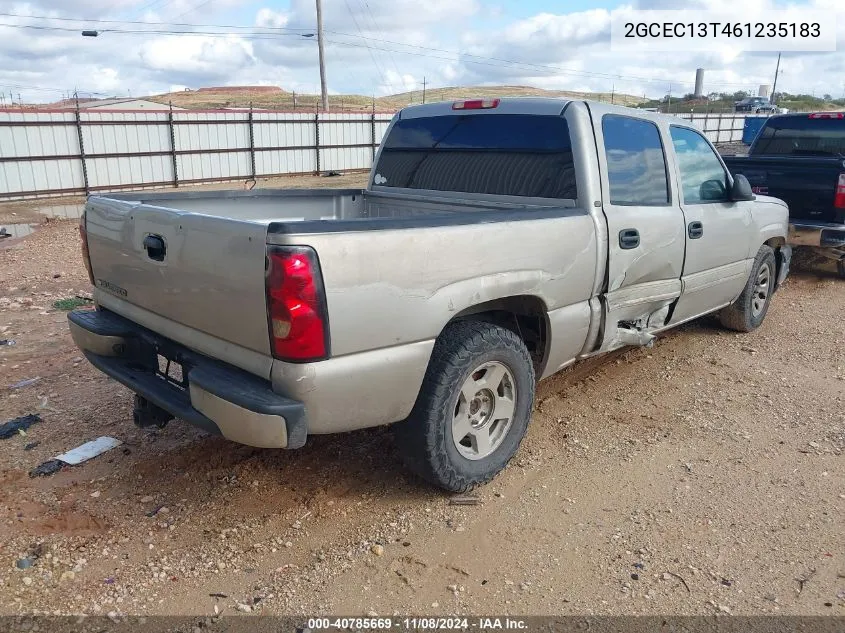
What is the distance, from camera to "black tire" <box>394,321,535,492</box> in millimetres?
3021

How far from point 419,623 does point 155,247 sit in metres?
1.96

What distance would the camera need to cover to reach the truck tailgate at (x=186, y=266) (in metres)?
2.61

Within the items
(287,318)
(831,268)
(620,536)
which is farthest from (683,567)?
(831,268)

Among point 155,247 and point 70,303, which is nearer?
point 155,247

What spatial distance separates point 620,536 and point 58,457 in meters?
2.98

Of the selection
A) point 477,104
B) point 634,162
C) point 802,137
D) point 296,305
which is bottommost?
point 296,305

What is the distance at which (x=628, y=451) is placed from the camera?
3879 millimetres

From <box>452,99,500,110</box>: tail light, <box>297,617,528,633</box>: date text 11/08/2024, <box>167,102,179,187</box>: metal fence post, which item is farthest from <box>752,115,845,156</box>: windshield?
<box>167,102,179,187</box>: metal fence post

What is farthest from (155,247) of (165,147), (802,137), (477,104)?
(165,147)

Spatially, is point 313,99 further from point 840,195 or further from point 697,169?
point 697,169

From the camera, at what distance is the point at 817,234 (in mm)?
7406

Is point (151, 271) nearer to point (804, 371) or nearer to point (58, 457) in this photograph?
point (58, 457)

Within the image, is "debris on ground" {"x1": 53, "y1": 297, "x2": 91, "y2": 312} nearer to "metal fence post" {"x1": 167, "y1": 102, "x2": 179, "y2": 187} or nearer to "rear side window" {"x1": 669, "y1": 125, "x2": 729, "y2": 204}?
"rear side window" {"x1": 669, "y1": 125, "x2": 729, "y2": 204}

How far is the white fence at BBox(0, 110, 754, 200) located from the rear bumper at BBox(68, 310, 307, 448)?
52.1 feet
